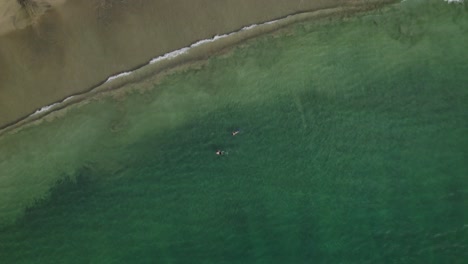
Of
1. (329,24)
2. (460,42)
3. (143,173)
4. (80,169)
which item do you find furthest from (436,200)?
(80,169)

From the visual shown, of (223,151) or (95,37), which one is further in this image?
(223,151)

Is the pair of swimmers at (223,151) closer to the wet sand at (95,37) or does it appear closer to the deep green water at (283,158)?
the deep green water at (283,158)

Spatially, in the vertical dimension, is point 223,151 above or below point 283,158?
above

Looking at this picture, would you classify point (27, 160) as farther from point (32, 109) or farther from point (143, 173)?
point (143, 173)

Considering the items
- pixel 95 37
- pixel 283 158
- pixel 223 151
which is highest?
pixel 95 37

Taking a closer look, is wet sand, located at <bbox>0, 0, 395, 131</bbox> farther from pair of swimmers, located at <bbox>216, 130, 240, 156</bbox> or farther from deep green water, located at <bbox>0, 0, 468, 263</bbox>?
pair of swimmers, located at <bbox>216, 130, 240, 156</bbox>

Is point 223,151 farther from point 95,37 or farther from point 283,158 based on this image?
point 95,37

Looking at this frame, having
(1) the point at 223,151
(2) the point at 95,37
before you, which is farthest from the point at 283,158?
(2) the point at 95,37
